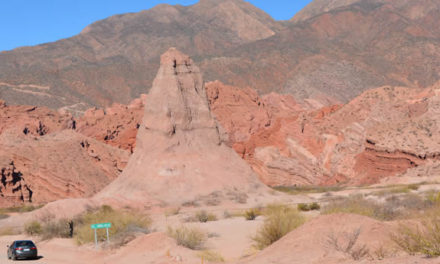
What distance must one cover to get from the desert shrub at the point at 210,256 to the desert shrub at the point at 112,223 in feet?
15.5

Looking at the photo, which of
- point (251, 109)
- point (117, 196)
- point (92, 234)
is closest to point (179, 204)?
point (117, 196)

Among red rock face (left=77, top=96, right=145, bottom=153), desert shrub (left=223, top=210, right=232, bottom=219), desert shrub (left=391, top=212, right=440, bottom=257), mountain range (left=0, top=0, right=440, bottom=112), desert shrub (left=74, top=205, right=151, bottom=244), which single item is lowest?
desert shrub (left=223, top=210, right=232, bottom=219)

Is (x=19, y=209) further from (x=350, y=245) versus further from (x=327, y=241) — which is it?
(x=350, y=245)

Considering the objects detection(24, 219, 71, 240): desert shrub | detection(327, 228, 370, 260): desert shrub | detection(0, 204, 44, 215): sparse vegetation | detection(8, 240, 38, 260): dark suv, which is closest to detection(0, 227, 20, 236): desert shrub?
detection(24, 219, 71, 240): desert shrub

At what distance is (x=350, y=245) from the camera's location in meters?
12.3

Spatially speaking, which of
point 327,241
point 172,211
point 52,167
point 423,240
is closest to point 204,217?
point 172,211

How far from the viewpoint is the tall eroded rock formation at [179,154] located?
1277 inches

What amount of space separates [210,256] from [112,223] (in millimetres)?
7767

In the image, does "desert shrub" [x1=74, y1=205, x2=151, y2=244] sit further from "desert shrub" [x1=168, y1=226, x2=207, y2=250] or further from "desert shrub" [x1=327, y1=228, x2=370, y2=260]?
"desert shrub" [x1=327, y1=228, x2=370, y2=260]

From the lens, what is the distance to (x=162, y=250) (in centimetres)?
1731

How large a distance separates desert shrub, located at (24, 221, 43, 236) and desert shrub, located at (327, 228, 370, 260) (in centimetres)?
1666

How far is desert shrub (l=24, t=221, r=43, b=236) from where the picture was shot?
26.5 m

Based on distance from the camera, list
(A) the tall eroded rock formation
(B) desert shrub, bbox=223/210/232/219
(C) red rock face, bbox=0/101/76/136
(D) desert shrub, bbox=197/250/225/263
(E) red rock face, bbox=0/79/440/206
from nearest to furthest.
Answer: (D) desert shrub, bbox=197/250/225/263
(B) desert shrub, bbox=223/210/232/219
(A) the tall eroded rock formation
(E) red rock face, bbox=0/79/440/206
(C) red rock face, bbox=0/101/76/136

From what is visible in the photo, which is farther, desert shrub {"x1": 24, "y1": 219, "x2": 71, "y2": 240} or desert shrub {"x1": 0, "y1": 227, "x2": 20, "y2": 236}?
desert shrub {"x1": 0, "y1": 227, "x2": 20, "y2": 236}
